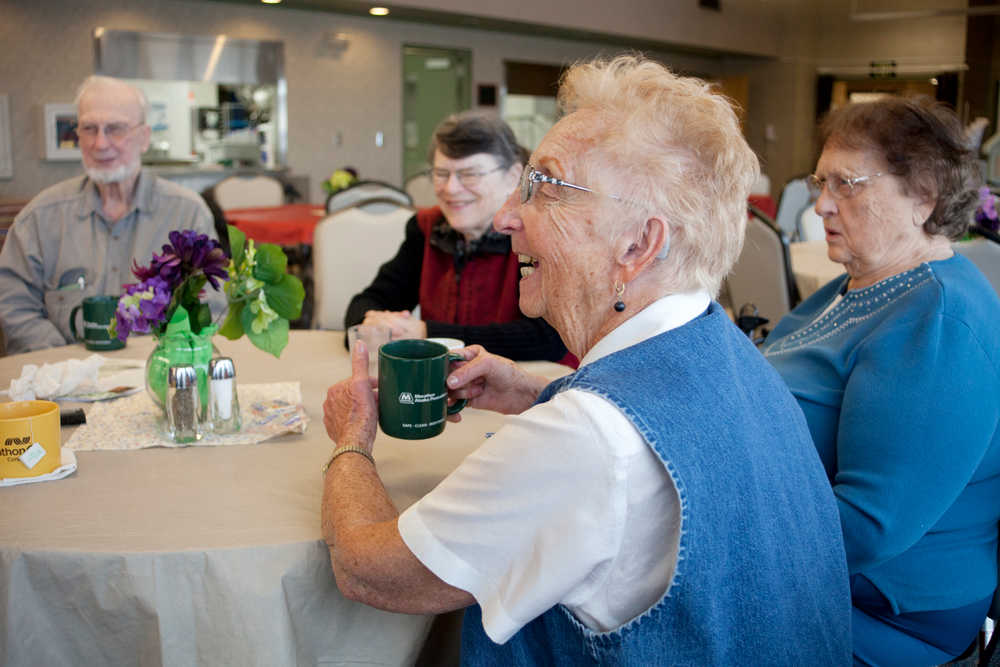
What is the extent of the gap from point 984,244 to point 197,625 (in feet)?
8.55

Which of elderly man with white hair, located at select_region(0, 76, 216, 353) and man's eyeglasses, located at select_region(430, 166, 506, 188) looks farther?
elderly man with white hair, located at select_region(0, 76, 216, 353)

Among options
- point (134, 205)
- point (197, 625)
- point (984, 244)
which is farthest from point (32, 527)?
point (984, 244)

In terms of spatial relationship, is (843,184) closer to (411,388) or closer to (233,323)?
(411,388)

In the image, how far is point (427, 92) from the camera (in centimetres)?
1007

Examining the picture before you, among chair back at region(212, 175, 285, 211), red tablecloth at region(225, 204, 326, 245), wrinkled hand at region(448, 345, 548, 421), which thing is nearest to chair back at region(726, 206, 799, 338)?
wrinkled hand at region(448, 345, 548, 421)

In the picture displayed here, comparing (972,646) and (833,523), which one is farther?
(972,646)

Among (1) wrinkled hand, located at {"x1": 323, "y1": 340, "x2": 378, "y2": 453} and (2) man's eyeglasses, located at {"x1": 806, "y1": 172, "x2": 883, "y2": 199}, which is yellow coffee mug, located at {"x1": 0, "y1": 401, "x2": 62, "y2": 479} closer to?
(1) wrinkled hand, located at {"x1": 323, "y1": 340, "x2": 378, "y2": 453}

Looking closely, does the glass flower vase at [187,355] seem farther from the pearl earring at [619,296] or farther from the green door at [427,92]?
the green door at [427,92]

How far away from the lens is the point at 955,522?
1433 millimetres

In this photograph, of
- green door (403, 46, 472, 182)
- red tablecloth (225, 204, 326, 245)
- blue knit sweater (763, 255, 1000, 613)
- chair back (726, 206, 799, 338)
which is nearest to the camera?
blue knit sweater (763, 255, 1000, 613)

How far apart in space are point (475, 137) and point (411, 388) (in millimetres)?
1305

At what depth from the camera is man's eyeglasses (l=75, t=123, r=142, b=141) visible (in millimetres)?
2883

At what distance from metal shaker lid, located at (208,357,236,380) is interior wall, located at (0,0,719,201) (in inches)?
266

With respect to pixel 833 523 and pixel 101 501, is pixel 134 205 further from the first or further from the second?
pixel 833 523
